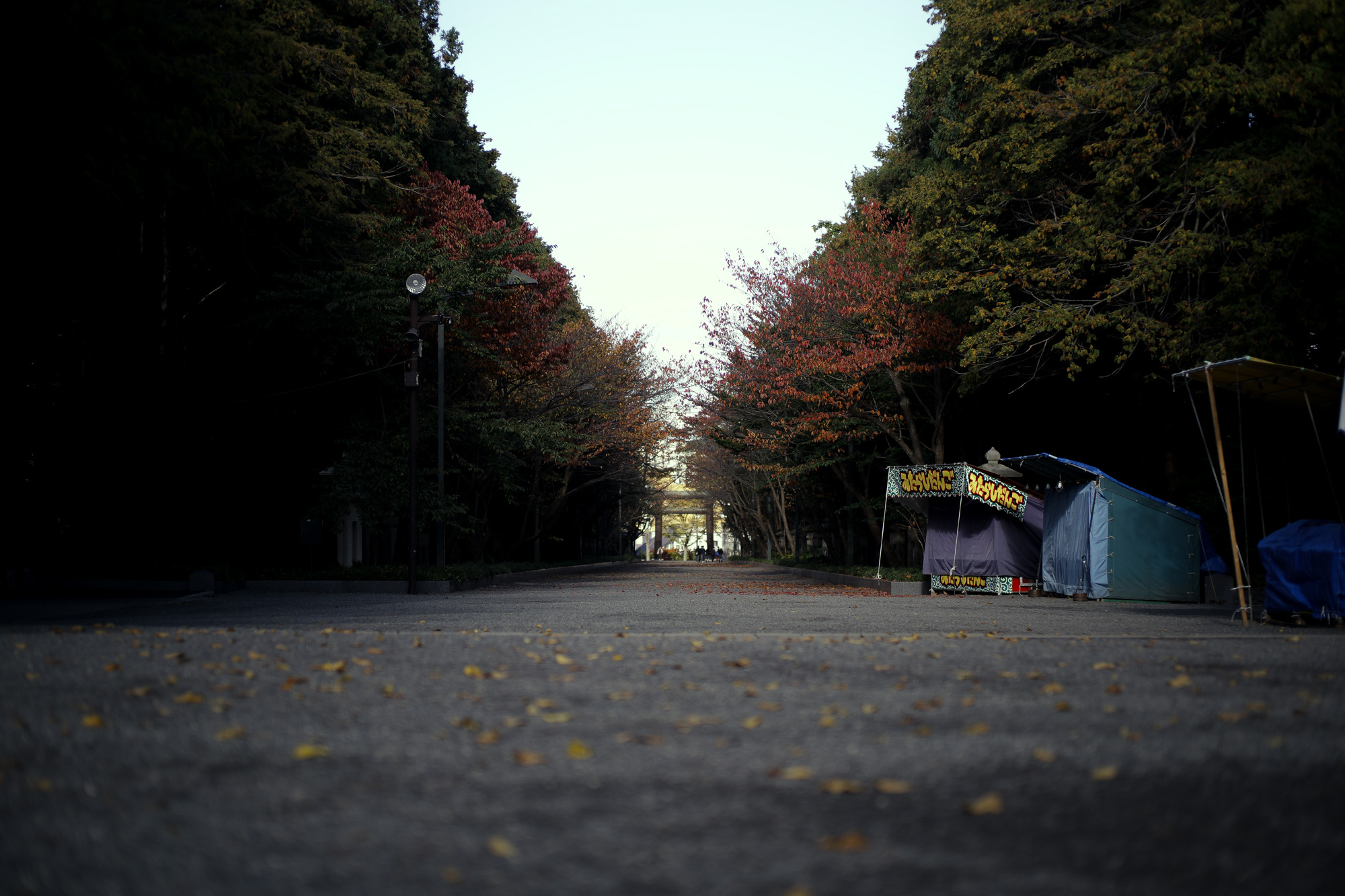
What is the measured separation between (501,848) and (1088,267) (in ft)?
64.4

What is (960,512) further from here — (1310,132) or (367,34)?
(367,34)

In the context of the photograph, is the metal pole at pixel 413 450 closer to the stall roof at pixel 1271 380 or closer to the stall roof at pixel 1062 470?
the stall roof at pixel 1062 470


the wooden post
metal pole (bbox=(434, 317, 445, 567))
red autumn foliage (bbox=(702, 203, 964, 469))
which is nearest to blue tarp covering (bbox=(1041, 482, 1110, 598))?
red autumn foliage (bbox=(702, 203, 964, 469))

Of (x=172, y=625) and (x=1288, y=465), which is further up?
(x=1288, y=465)

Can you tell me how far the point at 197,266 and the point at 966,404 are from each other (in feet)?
63.0

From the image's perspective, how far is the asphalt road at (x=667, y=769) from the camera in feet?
10.0

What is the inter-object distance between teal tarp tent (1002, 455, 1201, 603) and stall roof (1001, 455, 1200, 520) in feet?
0.07

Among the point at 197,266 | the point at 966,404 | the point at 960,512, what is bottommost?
the point at 960,512

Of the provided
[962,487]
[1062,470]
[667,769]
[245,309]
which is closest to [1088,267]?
[1062,470]

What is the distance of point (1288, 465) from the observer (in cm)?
1928

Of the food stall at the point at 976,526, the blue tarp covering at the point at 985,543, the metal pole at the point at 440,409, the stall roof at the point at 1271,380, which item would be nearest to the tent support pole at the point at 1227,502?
the stall roof at the point at 1271,380

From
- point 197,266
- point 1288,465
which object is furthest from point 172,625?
point 1288,465

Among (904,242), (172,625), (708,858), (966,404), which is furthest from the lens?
(966,404)

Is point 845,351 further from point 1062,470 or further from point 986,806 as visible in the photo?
point 986,806
